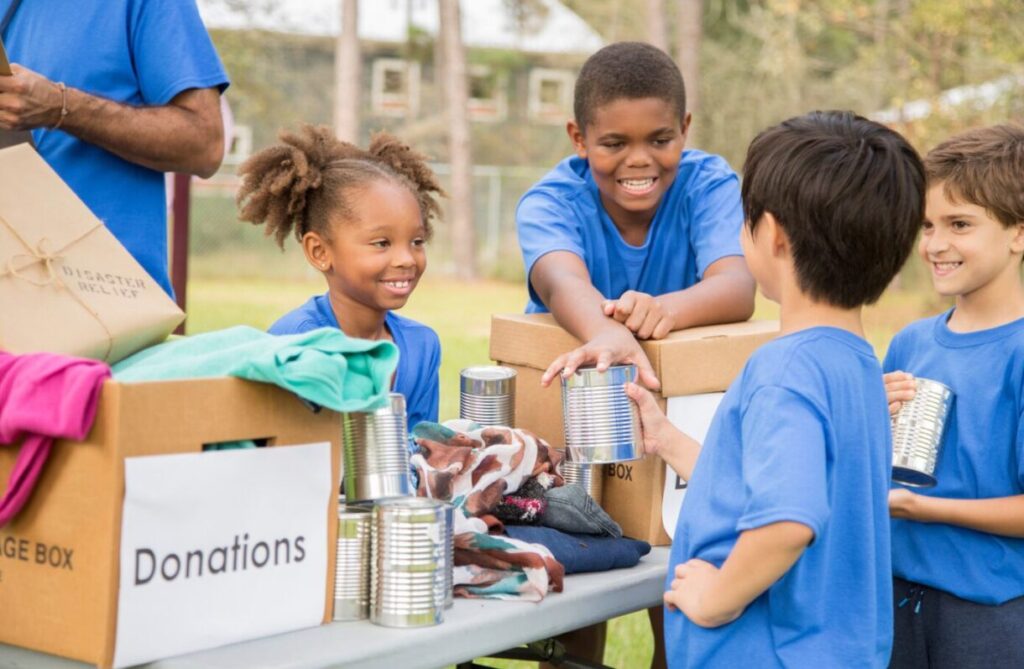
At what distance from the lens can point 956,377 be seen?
2551mm

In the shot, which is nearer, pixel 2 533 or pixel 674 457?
pixel 2 533

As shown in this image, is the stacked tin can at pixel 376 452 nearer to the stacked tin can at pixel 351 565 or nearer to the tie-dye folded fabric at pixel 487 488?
the stacked tin can at pixel 351 565

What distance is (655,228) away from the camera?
10.5 ft

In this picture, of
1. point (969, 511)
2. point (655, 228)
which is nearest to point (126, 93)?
point (655, 228)

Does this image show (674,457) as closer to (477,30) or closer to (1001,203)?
(1001,203)

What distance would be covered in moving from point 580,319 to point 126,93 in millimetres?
1186

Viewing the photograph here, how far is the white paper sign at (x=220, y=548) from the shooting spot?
171 cm

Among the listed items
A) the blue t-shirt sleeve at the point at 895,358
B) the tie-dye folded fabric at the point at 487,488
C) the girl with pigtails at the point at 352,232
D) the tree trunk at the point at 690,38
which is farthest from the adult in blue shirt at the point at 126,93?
the tree trunk at the point at 690,38

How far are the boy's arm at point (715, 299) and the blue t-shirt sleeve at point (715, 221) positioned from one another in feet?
0.12

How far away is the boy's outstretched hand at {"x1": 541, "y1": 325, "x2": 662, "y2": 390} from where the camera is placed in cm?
240

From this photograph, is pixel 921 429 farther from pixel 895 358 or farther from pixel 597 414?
pixel 597 414

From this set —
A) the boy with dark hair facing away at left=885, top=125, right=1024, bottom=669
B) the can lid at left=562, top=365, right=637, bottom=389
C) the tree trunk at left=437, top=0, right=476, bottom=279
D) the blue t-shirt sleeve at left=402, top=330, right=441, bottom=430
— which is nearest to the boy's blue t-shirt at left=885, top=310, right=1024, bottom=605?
the boy with dark hair facing away at left=885, top=125, right=1024, bottom=669

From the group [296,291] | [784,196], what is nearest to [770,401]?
[784,196]

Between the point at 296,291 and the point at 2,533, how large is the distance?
52.9 feet
